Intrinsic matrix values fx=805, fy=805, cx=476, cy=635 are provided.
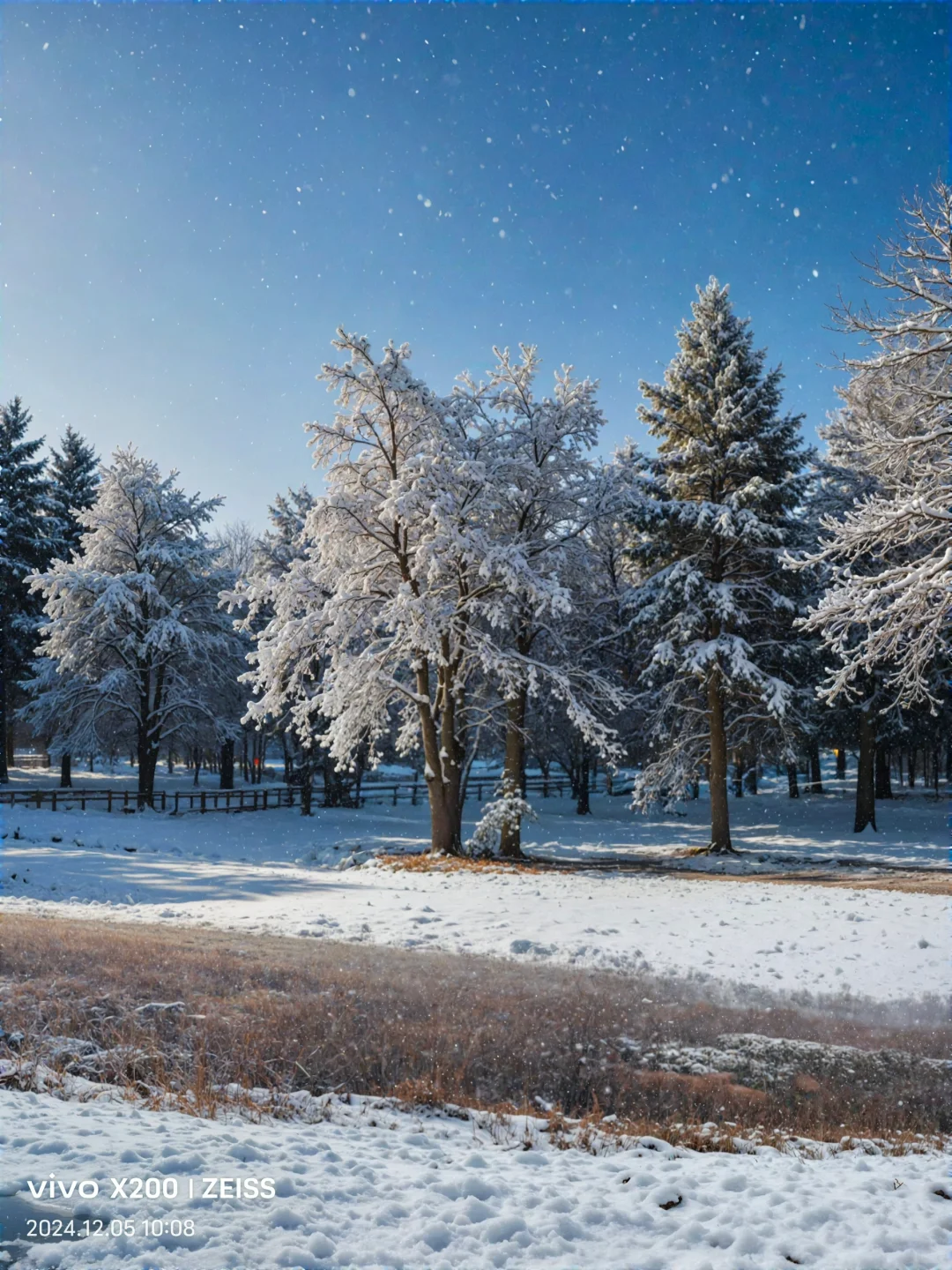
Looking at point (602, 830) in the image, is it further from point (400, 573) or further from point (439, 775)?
point (400, 573)

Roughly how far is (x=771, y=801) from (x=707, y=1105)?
104 ft

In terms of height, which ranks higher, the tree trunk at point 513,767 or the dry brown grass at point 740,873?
the tree trunk at point 513,767

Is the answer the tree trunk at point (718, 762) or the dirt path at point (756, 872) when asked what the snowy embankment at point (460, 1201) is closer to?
the dirt path at point (756, 872)

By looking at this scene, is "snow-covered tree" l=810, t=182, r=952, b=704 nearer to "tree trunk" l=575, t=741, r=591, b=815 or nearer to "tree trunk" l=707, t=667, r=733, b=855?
"tree trunk" l=707, t=667, r=733, b=855

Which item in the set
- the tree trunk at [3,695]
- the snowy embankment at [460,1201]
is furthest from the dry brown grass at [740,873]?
the tree trunk at [3,695]

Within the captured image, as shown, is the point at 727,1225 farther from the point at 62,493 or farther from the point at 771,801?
→ the point at 62,493

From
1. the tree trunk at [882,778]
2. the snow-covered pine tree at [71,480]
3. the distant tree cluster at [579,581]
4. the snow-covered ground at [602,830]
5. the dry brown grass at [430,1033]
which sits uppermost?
the snow-covered pine tree at [71,480]

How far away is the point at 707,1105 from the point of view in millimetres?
5949

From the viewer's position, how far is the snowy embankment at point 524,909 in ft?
34.3

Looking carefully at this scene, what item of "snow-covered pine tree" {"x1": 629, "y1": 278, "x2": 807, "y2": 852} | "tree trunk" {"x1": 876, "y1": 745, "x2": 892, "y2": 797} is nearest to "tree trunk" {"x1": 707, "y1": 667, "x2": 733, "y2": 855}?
"snow-covered pine tree" {"x1": 629, "y1": 278, "x2": 807, "y2": 852}

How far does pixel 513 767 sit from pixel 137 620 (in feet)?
56.3

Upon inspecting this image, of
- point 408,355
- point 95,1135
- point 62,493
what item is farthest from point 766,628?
point 62,493

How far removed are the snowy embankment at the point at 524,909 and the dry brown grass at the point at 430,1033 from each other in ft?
4.43

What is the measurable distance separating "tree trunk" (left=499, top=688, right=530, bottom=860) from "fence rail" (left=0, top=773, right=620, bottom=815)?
0.55 m
